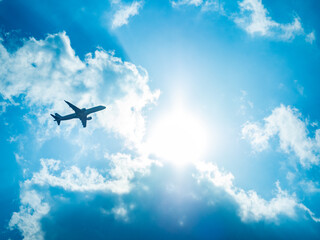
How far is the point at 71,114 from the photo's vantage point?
96438mm

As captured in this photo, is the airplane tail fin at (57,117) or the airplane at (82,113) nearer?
the airplane at (82,113)

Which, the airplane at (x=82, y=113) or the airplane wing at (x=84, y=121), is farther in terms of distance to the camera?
the airplane wing at (x=84, y=121)

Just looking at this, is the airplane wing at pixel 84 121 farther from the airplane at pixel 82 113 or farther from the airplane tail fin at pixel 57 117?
the airplane tail fin at pixel 57 117

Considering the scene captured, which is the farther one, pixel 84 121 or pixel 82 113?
pixel 84 121

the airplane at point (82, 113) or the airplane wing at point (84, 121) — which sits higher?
the airplane at point (82, 113)

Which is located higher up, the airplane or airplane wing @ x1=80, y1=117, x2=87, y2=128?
the airplane

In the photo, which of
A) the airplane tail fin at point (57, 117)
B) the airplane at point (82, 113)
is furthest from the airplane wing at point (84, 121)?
the airplane tail fin at point (57, 117)

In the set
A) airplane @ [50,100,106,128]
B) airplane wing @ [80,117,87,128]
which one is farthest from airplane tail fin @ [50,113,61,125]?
airplane wing @ [80,117,87,128]

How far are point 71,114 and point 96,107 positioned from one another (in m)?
13.7

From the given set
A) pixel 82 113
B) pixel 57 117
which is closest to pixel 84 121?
pixel 82 113

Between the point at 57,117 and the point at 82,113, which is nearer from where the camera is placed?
the point at 82,113

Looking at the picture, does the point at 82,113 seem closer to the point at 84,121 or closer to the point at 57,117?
the point at 84,121

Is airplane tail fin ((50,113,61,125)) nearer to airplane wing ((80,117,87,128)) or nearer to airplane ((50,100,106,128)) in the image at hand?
airplane ((50,100,106,128))

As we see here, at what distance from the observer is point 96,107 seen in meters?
94.4
